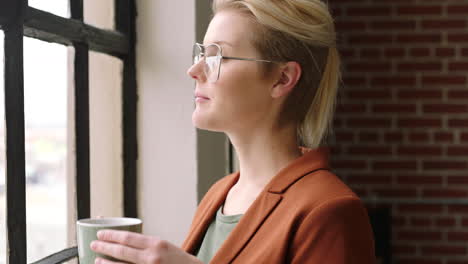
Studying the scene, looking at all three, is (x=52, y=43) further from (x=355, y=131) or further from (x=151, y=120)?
(x=355, y=131)

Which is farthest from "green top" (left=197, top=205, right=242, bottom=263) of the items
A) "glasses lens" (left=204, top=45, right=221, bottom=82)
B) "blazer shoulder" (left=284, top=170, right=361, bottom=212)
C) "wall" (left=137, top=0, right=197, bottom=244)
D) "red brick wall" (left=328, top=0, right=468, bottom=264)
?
"red brick wall" (left=328, top=0, right=468, bottom=264)

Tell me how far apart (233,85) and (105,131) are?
1.96 ft

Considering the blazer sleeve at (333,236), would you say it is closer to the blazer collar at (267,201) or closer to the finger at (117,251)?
the blazer collar at (267,201)

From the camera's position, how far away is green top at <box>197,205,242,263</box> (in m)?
1.02

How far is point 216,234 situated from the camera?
1042 mm

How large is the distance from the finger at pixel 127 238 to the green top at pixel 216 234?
0.24 m

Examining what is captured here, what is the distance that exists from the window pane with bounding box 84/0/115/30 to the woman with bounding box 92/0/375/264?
49 cm

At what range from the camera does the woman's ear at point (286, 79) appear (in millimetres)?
990

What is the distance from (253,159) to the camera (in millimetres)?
1028

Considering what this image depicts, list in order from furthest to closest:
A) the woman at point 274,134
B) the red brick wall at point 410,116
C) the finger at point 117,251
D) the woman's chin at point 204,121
Result: the red brick wall at point 410,116
the woman's chin at point 204,121
the woman at point 274,134
the finger at point 117,251

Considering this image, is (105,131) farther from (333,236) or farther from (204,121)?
(333,236)

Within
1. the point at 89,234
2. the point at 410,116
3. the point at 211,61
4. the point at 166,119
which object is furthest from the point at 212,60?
the point at 410,116

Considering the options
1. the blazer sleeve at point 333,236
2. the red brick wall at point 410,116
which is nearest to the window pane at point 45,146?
the blazer sleeve at point 333,236

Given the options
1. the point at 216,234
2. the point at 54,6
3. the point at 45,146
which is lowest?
the point at 216,234
